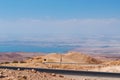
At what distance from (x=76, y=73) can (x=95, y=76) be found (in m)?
2.21

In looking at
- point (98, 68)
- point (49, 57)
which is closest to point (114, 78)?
point (98, 68)

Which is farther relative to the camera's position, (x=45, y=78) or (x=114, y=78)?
(x=114, y=78)

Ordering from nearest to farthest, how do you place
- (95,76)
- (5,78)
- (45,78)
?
(5,78) → (45,78) → (95,76)

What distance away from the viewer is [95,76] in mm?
34219

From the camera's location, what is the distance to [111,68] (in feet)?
164

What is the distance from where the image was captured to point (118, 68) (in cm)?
4909

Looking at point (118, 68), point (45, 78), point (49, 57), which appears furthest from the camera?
point (49, 57)

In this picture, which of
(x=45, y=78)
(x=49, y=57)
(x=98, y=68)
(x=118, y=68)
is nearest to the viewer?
(x=45, y=78)

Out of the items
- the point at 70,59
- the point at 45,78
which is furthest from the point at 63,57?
the point at 45,78

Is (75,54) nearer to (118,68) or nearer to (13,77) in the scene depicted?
(118,68)

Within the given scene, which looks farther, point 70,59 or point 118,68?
point 70,59

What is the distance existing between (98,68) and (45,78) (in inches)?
1325

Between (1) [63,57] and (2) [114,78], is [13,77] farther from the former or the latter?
(1) [63,57]

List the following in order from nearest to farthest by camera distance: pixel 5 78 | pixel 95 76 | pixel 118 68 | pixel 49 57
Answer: pixel 5 78 < pixel 95 76 < pixel 118 68 < pixel 49 57
